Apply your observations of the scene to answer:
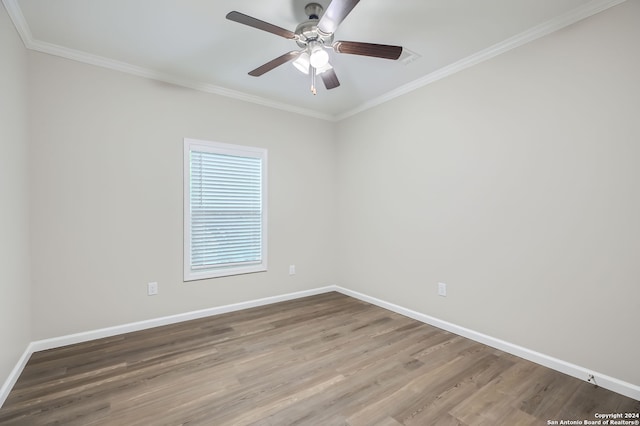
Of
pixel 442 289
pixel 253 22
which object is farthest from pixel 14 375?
pixel 442 289

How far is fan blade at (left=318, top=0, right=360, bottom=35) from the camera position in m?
1.63

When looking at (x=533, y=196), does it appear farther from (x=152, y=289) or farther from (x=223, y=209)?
(x=152, y=289)

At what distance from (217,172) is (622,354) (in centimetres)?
389

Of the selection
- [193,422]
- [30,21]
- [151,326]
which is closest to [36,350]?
[151,326]

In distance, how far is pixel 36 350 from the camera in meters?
2.57

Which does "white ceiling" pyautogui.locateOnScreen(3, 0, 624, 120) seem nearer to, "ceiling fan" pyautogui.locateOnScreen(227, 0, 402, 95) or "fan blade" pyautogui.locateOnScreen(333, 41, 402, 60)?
"ceiling fan" pyautogui.locateOnScreen(227, 0, 402, 95)

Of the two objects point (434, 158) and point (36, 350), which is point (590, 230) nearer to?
point (434, 158)

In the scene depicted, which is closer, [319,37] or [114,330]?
[319,37]

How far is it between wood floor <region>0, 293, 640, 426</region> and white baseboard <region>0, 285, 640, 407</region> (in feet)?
0.21

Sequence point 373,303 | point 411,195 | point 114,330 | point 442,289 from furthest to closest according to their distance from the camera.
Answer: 1. point 373,303
2. point 411,195
3. point 442,289
4. point 114,330

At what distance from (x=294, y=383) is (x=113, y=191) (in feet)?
8.13

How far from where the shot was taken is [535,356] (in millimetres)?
2373

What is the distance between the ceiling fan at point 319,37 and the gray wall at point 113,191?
57.6 inches

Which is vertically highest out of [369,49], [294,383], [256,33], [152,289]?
[256,33]
